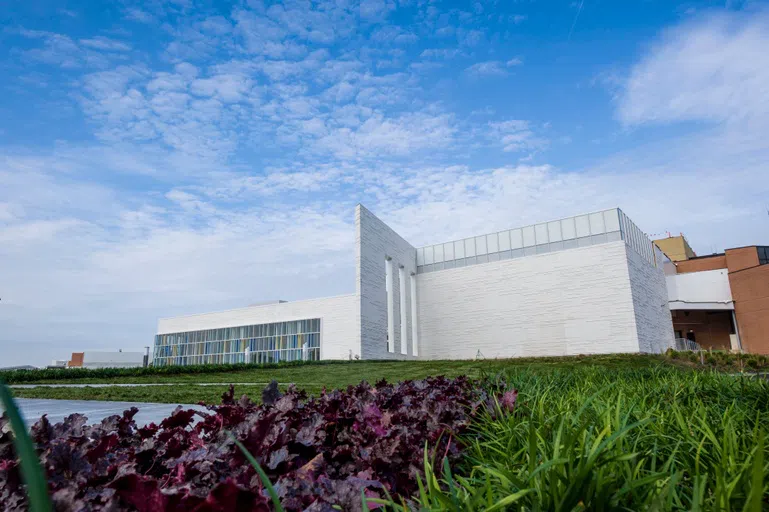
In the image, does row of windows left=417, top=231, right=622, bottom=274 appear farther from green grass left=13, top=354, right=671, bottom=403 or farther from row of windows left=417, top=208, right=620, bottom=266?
green grass left=13, top=354, right=671, bottom=403

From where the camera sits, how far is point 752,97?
12555 mm

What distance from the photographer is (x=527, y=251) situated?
25.4 metres

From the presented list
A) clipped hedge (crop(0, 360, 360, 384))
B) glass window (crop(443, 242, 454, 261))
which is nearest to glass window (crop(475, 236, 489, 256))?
glass window (crop(443, 242, 454, 261))

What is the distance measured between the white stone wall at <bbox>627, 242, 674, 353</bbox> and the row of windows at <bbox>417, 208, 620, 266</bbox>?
1922 mm

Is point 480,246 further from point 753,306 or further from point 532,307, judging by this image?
point 753,306

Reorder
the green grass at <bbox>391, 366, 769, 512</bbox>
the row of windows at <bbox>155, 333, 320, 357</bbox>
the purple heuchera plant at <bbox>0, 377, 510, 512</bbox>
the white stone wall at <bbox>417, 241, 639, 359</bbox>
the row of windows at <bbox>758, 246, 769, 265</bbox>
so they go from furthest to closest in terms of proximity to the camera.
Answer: the row of windows at <bbox>758, 246, 769, 265</bbox>
the row of windows at <bbox>155, 333, 320, 357</bbox>
the white stone wall at <bbox>417, 241, 639, 359</bbox>
the green grass at <bbox>391, 366, 769, 512</bbox>
the purple heuchera plant at <bbox>0, 377, 510, 512</bbox>

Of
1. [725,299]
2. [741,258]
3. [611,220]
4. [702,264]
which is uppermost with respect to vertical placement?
[611,220]

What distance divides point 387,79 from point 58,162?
291 inches

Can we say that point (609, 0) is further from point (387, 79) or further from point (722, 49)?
point (387, 79)

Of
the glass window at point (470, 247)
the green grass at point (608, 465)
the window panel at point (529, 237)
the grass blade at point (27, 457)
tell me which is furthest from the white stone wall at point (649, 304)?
the grass blade at point (27, 457)

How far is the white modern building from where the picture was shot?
22.4 m

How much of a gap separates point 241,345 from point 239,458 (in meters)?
32.8

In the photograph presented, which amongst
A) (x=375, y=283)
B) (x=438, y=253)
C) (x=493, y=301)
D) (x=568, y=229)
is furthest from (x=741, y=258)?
(x=375, y=283)

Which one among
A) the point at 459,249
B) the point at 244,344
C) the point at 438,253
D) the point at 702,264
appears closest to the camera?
the point at 459,249
